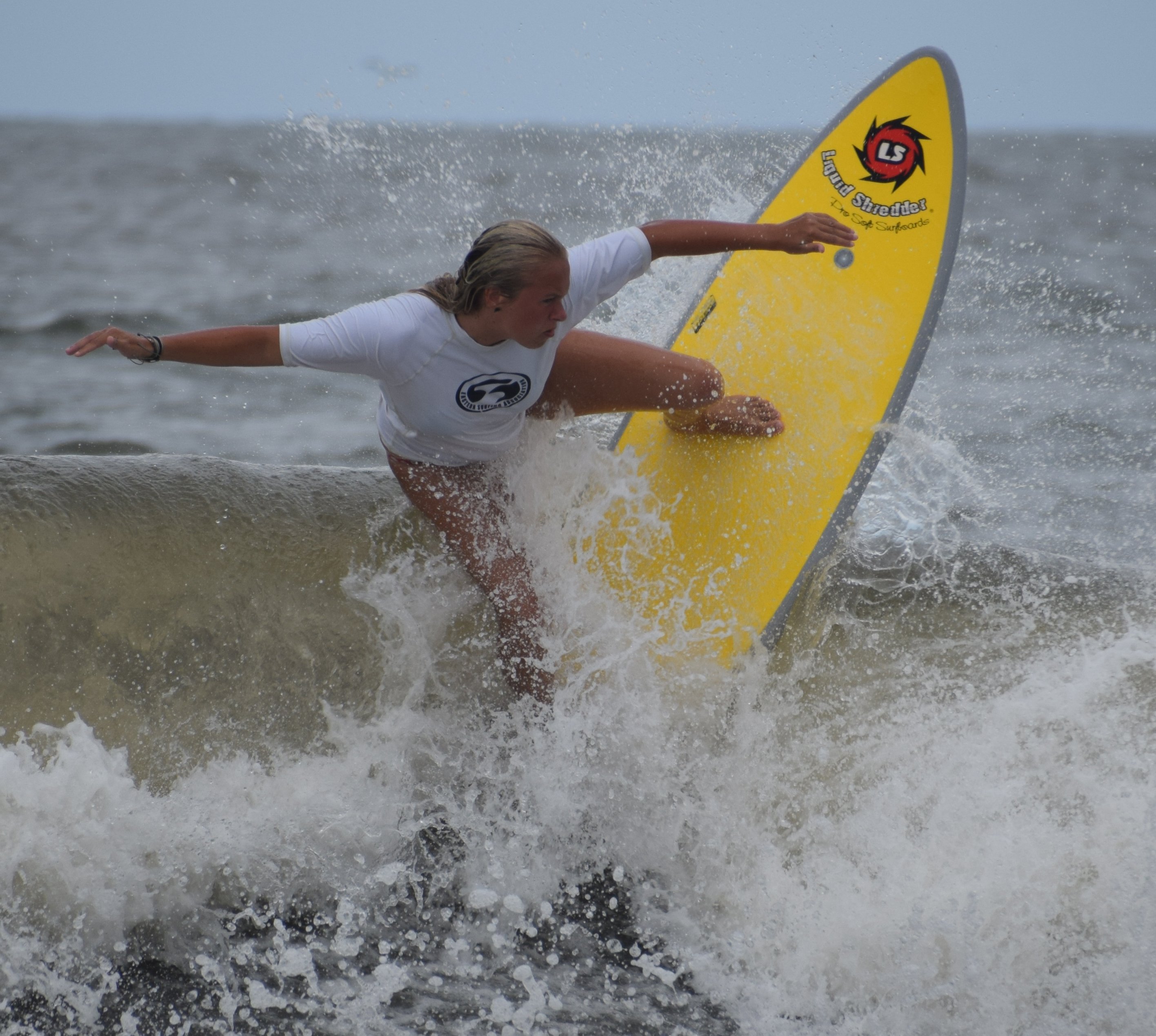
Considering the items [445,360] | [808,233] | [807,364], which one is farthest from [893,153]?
[445,360]

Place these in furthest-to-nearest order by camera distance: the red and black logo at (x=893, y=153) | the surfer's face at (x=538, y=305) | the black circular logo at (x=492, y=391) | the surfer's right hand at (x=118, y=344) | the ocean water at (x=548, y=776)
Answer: the red and black logo at (x=893, y=153), the black circular logo at (x=492, y=391), the surfer's face at (x=538, y=305), the ocean water at (x=548, y=776), the surfer's right hand at (x=118, y=344)

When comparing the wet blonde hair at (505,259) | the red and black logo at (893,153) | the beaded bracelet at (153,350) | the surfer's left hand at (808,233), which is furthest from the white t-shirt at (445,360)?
the red and black logo at (893,153)

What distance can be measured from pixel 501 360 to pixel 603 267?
37 centimetres

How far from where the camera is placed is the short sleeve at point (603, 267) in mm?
2568

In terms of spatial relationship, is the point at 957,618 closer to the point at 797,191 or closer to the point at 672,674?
the point at 672,674

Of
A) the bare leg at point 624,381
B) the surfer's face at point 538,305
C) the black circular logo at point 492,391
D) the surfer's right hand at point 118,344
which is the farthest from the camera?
the bare leg at point 624,381

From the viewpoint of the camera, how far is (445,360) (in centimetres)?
246

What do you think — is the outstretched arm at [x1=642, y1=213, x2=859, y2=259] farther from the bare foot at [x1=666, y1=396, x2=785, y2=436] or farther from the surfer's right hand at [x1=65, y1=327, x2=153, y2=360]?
the surfer's right hand at [x1=65, y1=327, x2=153, y2=360]

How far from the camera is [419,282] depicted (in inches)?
413

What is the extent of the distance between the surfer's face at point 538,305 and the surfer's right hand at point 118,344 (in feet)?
2.55

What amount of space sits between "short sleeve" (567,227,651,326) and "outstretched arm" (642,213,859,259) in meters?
0.06

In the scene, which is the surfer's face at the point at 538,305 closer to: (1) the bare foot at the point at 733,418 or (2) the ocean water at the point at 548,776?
(2) the ocean water at the point at 548,776

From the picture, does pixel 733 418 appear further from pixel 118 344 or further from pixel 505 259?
pixel 118 344

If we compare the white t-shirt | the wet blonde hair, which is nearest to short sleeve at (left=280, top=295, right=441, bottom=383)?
the white t-shirt
